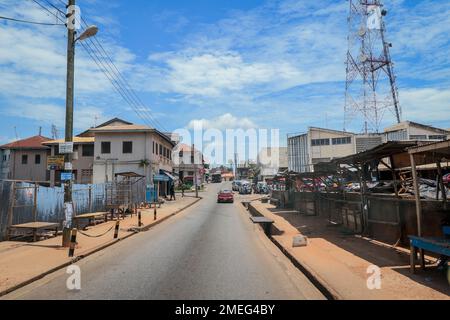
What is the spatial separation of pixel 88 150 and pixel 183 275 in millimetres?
43850

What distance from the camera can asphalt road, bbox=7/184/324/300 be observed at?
7.53m

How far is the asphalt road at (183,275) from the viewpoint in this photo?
7.53 m

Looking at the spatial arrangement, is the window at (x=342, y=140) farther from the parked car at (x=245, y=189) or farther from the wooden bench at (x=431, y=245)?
the wooden bench at (x=431, y=245)

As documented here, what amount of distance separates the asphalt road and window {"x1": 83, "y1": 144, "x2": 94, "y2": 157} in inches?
1470

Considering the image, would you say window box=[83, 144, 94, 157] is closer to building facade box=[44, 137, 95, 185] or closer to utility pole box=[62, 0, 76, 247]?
building facade box=[44, 137, 95, 185]

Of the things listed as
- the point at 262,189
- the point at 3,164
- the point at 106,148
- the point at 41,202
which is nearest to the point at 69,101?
the point at 41,202

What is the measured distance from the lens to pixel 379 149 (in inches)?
507

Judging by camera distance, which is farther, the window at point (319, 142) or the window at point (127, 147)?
the window at point (319, 142)

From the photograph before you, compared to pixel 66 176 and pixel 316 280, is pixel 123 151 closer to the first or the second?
pixel 66 176

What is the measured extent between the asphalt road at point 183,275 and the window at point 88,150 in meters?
37.3

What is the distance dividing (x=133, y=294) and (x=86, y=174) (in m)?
44.2

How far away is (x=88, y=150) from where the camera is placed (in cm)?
4984

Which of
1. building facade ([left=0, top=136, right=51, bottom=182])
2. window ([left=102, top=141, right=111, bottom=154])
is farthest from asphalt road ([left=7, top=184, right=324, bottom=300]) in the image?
building facade ([left=0, top=136, right=51, bottom=182])

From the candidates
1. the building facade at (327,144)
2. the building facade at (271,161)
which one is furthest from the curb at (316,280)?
the building facade at (271,161)
